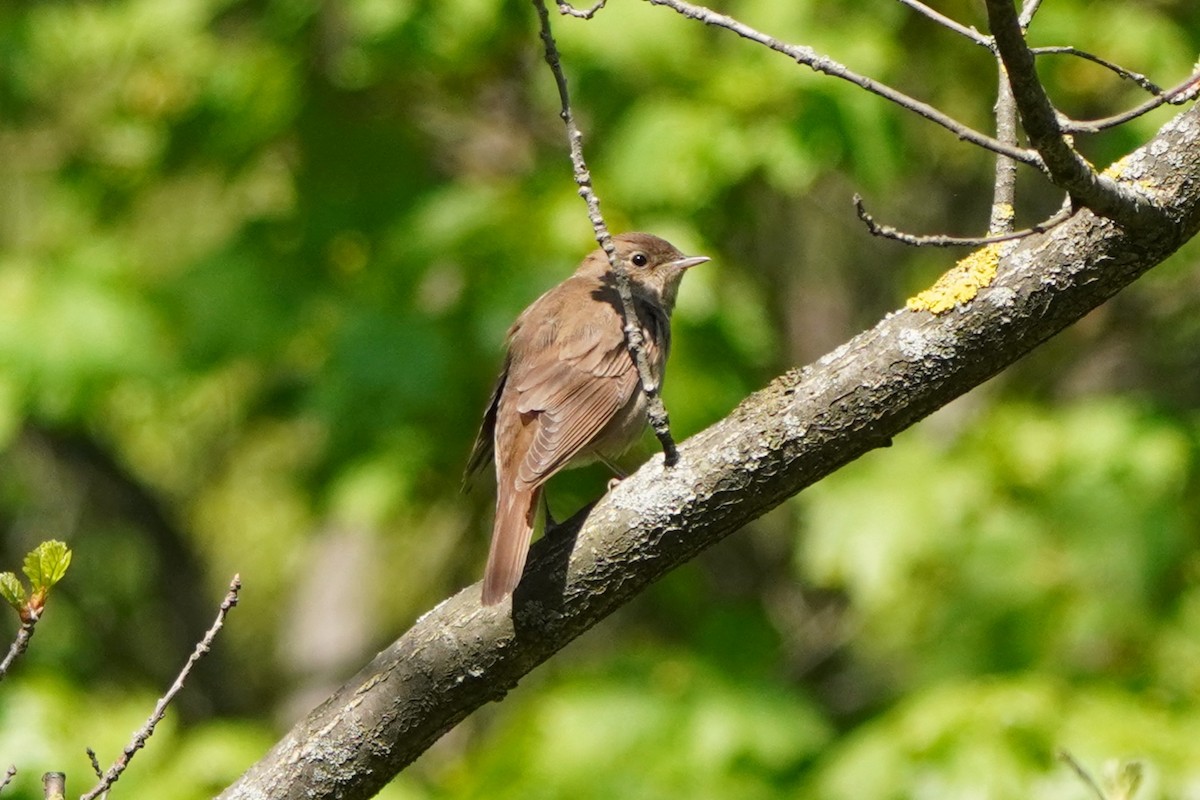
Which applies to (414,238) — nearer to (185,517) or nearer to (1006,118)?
(1006,118)

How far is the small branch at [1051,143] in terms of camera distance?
6.39 feet

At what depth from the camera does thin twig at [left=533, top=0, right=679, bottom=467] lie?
256cm

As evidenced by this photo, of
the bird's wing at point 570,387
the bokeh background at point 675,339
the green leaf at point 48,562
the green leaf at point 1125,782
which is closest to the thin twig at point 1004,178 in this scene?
the green leaf at point 1125,782

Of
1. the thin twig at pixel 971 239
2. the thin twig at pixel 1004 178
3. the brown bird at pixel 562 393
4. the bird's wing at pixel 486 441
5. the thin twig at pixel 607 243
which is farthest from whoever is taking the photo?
the bird's wing at pixel 486 441

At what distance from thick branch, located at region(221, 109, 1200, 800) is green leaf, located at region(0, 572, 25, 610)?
62 cm

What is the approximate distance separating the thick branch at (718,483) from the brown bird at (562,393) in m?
0.78

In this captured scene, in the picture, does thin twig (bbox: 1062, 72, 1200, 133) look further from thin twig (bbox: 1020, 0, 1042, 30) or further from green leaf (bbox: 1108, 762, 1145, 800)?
green leaf (bbox: 1108, 762, 1145, 800)

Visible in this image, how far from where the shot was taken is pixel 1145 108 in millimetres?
2266

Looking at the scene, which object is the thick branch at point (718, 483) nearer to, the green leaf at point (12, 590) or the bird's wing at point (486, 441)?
the green leaf at point (12, 590)

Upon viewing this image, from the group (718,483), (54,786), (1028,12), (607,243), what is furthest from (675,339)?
(54,786)

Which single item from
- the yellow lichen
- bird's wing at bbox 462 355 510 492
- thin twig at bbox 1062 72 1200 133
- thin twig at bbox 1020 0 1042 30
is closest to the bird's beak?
bird's wing at bbox 462 355 510 492

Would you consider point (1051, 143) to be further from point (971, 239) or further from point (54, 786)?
point (54, 786)

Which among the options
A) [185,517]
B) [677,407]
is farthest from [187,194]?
[677,407]

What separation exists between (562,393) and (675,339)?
5.08 feet
